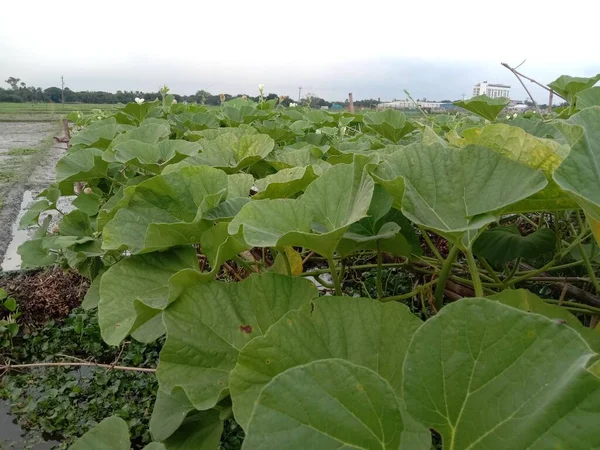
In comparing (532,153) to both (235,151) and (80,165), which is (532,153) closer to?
(235,151)

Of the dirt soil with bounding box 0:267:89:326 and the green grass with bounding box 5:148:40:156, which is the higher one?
the green grass with bounding box 5:148:40:156

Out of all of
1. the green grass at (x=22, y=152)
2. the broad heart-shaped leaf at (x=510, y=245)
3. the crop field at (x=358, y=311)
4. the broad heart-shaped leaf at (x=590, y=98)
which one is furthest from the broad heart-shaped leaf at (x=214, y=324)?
the green grass at (x=22, y=152)

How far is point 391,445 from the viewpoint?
14.0 inches

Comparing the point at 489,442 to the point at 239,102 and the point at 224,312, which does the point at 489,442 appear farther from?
the point at 239,102

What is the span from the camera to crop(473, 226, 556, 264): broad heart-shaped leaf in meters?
0.97

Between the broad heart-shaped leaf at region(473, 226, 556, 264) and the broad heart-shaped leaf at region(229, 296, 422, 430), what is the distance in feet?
1.71

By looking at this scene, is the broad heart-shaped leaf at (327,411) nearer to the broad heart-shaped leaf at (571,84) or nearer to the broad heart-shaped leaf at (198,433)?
the broad heart-shaped leaf at (198,433)

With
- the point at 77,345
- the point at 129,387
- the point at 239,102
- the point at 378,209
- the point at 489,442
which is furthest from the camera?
the point at 239,102

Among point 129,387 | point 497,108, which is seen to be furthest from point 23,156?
point 497,108

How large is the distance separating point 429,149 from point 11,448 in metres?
2.17

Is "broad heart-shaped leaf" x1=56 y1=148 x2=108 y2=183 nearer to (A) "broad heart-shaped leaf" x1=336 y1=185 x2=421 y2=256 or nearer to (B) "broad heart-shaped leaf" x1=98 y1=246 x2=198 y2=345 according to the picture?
(B) "broad heart-shaped leaf" x1=98 y1=246 x2=198 y2=345

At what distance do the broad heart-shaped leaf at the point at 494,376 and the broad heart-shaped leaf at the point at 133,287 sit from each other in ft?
1.25

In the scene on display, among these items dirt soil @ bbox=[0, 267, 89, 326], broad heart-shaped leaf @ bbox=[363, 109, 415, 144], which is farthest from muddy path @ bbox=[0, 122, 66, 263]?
broad heart-shaped leaf @ bbox=[363, 109, 415, 144]

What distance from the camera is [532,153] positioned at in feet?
1.85
